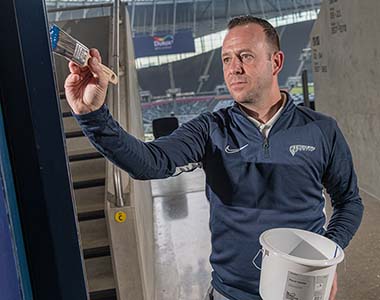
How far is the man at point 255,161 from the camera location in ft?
4.21

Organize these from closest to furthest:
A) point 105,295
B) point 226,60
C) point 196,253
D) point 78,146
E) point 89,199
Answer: point 226,60
point 105,295
point 89,199
point 78,146
point 196,253

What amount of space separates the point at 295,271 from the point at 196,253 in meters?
2.81

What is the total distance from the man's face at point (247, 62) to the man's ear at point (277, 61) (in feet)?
0.14

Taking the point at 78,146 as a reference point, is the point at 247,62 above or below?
above

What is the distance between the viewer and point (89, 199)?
2.95 m

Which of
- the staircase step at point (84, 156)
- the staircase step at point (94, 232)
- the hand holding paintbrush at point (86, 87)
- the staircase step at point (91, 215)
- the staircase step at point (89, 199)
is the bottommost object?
the staircase step at point (94, 232)

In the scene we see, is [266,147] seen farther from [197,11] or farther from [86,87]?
[197,11]

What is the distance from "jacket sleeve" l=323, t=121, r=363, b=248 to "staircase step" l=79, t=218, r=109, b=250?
1.69m

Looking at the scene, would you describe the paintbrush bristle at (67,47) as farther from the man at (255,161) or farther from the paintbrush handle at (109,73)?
the man at (255,161)

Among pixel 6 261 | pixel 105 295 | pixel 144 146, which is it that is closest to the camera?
pixel 6 261

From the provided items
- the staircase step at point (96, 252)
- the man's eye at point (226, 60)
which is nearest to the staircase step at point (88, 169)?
the staircase step at point (96, 252)

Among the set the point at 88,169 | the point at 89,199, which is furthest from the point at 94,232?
the point at 88,169

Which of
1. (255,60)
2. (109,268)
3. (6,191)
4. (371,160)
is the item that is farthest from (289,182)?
(371,160)

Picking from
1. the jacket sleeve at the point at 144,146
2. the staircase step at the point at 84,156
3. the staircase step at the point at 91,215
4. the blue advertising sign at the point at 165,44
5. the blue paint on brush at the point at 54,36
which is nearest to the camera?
the blue paint on brush at the point at 54,36
